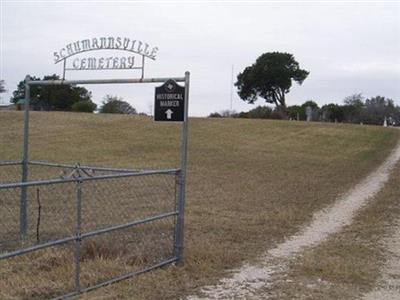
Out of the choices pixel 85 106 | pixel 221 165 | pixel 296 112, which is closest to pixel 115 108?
pixel 85 106

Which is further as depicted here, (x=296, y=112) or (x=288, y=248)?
(x=296, y=112)

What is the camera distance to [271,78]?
283 ft

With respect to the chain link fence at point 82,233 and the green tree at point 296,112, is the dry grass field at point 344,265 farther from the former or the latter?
the green tree at point 296,112

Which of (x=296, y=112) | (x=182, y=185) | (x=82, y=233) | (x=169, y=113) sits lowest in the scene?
(x=82, y=233)

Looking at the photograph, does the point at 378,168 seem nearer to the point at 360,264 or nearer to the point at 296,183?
the point at 296,183

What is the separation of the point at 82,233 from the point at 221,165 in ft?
54.8

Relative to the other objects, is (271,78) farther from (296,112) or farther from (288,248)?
(288,248)

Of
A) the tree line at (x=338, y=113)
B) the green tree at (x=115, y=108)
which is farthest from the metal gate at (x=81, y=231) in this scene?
the tree line at (x=338, y=113)

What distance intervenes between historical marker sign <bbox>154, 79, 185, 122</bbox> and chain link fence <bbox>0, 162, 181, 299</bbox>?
0.66 m

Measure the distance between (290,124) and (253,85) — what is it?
4571 cm

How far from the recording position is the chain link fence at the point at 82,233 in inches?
243

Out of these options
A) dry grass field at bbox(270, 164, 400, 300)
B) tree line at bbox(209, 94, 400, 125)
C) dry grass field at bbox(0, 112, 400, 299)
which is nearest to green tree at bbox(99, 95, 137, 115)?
dry grass field at bbox(0, 112, 400, 299)

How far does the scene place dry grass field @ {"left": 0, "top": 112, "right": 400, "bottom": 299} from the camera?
7340mm

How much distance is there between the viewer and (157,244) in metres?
8.51
